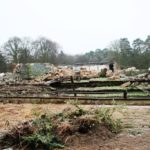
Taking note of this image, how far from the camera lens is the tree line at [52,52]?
2936 inches

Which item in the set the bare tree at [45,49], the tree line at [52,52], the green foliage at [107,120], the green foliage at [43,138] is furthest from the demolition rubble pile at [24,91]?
the bare tree at [45,49]

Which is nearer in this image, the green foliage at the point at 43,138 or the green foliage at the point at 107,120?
the green foliage at the point at 43,138

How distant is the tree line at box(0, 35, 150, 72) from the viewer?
245 feet

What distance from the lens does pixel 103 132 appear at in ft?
27.4

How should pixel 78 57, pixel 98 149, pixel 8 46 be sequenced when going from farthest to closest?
pixel 78 57
pixel 8 46
pixel 98 149

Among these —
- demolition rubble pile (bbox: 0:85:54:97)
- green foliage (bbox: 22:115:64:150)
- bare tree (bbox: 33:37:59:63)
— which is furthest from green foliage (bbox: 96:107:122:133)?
bare tree (bbox: 33:37:59:63)

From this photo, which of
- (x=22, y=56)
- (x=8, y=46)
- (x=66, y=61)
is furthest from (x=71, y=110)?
(x=66, y=61)

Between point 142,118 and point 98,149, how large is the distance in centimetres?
449

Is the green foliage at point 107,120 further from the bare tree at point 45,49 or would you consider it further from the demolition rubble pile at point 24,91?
the bare tree at point 45,49

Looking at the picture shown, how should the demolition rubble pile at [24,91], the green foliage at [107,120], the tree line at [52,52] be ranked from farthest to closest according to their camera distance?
the tree line at [52,52], the demolition rubble pile at [24,91], the green foliage at [107,120]

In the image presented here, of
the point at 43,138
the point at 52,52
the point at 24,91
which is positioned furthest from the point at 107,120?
the point at 52,52

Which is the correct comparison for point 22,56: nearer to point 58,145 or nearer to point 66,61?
point 66,61

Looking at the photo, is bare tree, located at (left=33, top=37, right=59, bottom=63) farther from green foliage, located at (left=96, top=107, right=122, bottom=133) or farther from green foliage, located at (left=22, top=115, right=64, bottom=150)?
green foliage, located at (left=22, top=115, right=64, bottom=150)

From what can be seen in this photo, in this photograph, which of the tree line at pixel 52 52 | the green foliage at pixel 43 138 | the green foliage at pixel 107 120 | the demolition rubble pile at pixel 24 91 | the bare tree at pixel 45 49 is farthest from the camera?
the bare tree at pixel 45 49
